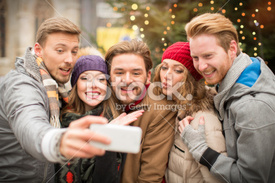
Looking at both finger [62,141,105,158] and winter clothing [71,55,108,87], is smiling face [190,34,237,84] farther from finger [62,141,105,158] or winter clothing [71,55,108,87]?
finger [62,141,105,158]

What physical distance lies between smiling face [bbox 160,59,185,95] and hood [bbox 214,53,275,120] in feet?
1.64

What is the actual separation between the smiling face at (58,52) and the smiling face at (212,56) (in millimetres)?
1227

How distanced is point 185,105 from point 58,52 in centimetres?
142

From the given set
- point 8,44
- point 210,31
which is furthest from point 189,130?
point 8,44

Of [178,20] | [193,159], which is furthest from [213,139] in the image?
[178,20]

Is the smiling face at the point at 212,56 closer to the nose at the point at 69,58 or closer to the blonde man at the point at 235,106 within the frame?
the blonde man at the point at 235,106

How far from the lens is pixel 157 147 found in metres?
2.08

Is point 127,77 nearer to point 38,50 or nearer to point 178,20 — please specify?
point 38,50

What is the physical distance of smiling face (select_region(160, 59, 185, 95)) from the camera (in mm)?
2266

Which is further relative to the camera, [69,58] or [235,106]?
[69,58]

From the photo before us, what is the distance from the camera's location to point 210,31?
73.7 inches

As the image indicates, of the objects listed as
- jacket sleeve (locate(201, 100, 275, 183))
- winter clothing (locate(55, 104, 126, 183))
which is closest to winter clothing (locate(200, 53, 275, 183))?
jacket sleeve (locate(201, 100, 275, 183))

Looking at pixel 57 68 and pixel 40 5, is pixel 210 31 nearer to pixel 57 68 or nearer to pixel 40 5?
pixel 57 68

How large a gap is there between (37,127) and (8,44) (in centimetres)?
1075
